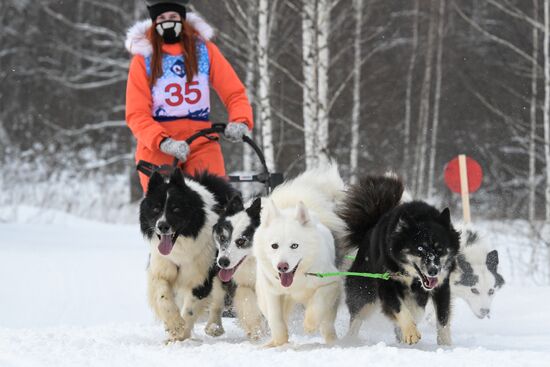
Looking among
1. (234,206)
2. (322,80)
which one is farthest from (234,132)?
(322,80)

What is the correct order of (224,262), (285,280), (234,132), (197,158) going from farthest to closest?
(197,158), (234,132), (224,262), (285,280)

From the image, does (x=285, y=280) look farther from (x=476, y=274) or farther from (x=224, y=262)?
(x=476, y=274)

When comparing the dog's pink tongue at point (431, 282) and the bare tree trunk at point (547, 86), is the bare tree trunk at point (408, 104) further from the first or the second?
the dog's pink tongue at point (431, 282)

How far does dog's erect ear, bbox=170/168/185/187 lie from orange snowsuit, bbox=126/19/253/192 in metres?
0.45

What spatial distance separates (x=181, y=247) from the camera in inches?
192

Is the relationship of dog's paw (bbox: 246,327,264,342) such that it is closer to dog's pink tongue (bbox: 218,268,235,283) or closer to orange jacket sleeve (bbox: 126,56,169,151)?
dog's pink tongue (bbox: 218,268,235,283)

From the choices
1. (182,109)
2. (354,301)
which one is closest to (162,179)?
(182,109)

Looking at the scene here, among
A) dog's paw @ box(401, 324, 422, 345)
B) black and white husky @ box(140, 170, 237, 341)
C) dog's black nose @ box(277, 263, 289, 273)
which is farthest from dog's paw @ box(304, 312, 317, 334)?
black and white husky @ box(140, 170, 237, 341)

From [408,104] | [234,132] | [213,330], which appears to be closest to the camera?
[213,330]

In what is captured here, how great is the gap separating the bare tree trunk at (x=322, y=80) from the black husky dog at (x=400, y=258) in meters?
6.06

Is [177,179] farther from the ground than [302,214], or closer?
farther from the ground

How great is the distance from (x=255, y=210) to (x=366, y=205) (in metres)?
0.60

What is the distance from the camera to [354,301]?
476 centimetres

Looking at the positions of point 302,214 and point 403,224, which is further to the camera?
point 302,214
